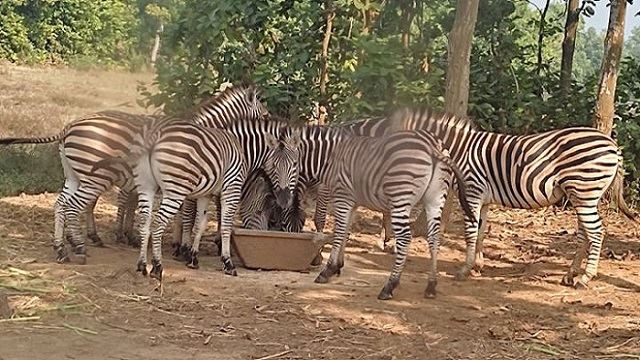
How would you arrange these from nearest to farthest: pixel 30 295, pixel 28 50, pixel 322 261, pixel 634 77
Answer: pixel 30 295, pixel 322 261, pixel 634 77, pixel 28 50

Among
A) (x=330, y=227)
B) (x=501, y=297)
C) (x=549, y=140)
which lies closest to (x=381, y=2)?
(x=330, y=227)

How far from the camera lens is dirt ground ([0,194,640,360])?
580cm

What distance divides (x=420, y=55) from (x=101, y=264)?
6506 millimetres

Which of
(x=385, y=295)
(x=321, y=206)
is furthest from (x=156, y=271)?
(x=321, y=206)

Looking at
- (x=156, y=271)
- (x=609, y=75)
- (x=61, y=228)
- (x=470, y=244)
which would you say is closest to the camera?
(x=156, y=271)

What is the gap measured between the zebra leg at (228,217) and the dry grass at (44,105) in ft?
14.9

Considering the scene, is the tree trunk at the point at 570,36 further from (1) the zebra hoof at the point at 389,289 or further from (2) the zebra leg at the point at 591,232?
(1) the zebra hoof at the point at 389,289

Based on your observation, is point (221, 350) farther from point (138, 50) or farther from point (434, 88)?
point (138, 50)

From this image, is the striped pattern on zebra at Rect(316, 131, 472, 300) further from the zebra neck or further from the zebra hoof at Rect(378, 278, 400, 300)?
the zebra neck

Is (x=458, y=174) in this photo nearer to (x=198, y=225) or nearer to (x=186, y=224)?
(x=198, y=225)

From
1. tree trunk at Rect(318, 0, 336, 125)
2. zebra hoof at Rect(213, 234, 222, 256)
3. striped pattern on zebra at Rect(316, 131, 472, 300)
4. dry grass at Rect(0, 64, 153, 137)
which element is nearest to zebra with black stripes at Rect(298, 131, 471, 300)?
striped pattern on zebra at Rect(316, 131, 472, 300)

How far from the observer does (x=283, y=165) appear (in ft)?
28.1

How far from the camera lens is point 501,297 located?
7.69 metres

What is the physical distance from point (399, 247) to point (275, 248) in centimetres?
141
